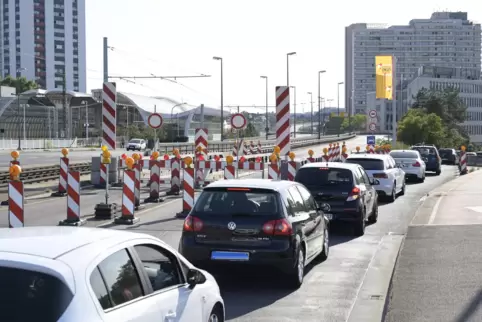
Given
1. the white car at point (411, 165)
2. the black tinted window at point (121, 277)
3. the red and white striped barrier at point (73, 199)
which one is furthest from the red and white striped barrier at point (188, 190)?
the white car at point (411, 165)

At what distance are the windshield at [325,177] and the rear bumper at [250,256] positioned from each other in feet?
18.8

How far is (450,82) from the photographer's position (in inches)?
5812

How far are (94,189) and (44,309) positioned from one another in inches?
879

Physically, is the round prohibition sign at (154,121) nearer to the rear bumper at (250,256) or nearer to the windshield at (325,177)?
the windshield at (325,177)

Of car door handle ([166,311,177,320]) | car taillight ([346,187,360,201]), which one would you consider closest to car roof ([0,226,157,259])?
car door handle ([166,311,177,320])

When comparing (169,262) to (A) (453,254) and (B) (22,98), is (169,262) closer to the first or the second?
(A) (453,254)

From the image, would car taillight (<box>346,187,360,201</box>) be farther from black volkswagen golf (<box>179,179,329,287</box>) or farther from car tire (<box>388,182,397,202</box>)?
car tire (<box>388,182,397,202</box>)

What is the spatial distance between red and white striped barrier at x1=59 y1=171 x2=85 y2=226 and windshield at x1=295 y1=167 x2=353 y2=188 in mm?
4604

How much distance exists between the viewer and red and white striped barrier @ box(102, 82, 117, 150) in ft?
63.8

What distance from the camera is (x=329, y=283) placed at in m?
10.5

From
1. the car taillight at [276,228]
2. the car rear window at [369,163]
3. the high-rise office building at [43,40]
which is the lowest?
the car taillight at [276,228]

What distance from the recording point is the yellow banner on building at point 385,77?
179 ft

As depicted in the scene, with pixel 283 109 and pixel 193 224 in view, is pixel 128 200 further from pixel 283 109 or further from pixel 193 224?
pixel 193 224

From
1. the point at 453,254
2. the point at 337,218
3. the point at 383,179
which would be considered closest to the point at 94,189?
the point at 383,179
